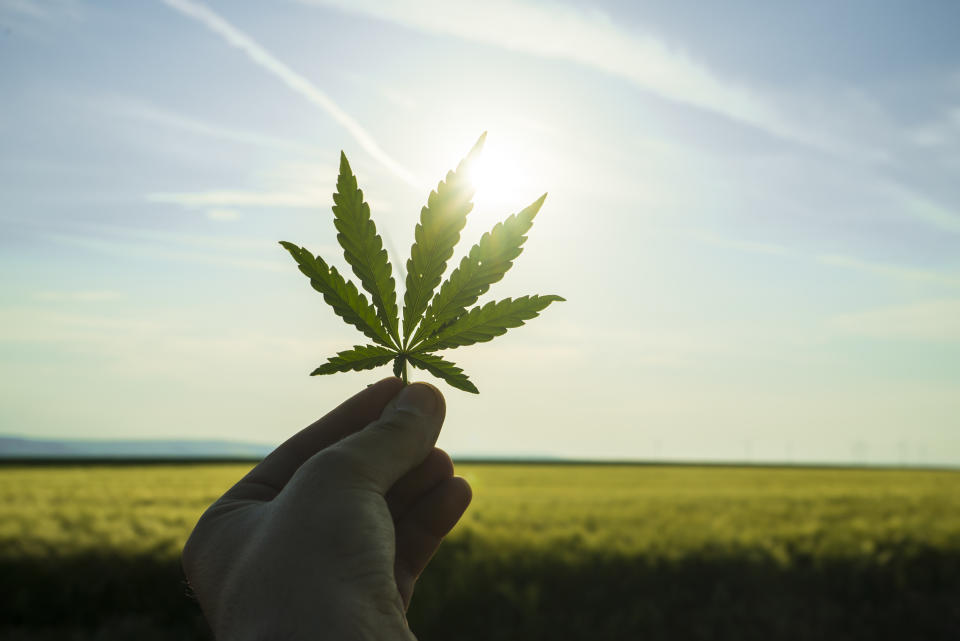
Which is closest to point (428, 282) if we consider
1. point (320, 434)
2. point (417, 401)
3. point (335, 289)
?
point (335, 289)

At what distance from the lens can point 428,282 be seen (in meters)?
1.66

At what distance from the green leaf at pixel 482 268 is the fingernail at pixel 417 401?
0.41m

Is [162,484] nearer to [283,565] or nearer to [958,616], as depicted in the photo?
[958,616]

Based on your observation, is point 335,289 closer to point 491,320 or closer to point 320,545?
point 491,320

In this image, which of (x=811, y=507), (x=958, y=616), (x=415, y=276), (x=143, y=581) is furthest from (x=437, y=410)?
(x=811, y=507)

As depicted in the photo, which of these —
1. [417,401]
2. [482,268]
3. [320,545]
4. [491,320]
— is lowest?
[320,545]

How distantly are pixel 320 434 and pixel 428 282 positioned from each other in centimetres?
104

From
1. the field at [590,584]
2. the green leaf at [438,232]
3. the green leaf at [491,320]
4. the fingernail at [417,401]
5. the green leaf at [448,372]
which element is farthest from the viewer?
the field at [590,584]

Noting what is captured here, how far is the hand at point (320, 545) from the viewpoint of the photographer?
1709mm

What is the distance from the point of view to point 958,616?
35.3 feet

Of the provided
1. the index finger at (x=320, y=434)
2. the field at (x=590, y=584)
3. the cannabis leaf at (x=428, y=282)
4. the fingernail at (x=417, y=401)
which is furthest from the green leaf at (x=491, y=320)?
the field at (x=590, y=584)

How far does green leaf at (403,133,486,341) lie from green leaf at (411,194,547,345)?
4 centimetres

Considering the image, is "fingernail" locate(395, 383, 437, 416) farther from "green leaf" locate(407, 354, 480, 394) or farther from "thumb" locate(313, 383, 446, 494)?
"green leaf" locate(407, 354, 480, 394)

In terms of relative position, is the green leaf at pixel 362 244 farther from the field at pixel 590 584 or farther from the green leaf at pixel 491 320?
the field at pixel 590 584
